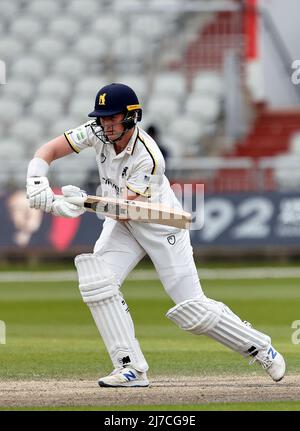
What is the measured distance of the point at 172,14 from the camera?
67.3 ft

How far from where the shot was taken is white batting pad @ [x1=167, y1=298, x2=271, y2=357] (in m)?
6.45

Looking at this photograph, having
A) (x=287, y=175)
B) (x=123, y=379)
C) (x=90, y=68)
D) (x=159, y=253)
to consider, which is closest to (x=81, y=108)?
(x=90, y=68)

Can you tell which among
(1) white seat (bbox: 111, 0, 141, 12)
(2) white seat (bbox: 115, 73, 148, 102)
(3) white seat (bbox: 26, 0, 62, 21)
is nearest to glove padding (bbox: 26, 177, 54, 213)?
(2) white seat (bbox: 115, 73, 148, 102)

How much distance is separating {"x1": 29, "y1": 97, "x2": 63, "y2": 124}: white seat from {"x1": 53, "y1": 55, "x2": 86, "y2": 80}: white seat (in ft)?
2.81

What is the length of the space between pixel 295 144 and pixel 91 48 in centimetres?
433

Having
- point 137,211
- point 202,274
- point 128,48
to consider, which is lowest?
point 202,274

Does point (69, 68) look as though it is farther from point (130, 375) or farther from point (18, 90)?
point (130, 375)

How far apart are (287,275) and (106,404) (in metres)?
9.65

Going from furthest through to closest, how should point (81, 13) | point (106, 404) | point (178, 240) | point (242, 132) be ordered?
point (81, 13) < point (242, 132) < point (178, 240) < point (106, 404)

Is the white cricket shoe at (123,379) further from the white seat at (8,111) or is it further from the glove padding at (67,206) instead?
the white seat at (8,111)

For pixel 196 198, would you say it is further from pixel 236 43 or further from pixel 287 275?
pixel 236 43

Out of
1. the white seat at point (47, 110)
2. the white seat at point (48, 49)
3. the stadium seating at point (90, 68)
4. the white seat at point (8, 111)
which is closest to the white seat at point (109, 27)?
the stadium seating at point (90, 68)

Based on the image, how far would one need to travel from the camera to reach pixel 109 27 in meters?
20.9
